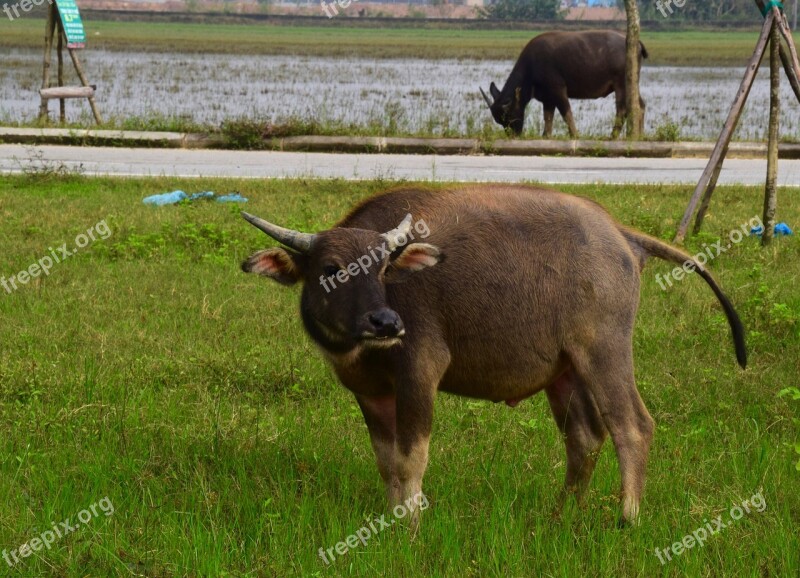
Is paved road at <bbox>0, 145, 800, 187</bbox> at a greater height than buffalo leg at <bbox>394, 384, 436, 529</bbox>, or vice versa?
buffalo leg at <bbox>394, 384, 436, 529</bbox>

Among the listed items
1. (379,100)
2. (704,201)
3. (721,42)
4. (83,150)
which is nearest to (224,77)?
(379,100)

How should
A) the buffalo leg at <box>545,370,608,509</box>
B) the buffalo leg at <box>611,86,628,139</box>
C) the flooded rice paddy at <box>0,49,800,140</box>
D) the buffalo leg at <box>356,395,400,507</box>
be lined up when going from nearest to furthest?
the buffalo leg at <box>356,395,400,507</box>
the buffalo leg at <box>545,370,608,509</box>
the buffalo leg at <box>611,86,628,139</box>
the flooded rice paddy at <box>0,49,800,140</box>

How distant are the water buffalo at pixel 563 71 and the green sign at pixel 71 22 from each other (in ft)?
22.9

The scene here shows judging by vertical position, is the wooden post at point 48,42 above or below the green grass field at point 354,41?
above

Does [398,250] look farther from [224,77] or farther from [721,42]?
[721,42]

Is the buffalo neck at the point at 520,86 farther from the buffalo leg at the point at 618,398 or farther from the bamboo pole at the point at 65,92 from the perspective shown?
the buffalo leg at the point at 618,398

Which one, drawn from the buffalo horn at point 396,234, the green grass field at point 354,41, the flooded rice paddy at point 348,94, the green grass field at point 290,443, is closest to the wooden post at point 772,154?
the green grass field at point 290,443

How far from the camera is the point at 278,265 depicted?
16.2 ft

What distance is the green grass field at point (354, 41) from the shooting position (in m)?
49.9

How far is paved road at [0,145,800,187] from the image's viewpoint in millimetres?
13797

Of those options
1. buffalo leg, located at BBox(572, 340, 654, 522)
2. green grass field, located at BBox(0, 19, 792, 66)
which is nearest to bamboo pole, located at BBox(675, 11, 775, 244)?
buffalo leg, located at BBox(572, 340, 654, 522)

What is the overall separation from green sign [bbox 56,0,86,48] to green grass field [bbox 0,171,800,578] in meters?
8.88

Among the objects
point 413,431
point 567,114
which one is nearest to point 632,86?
point 567,114

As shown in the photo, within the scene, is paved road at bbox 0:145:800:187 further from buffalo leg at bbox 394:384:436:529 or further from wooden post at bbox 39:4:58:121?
buffalo leg at bbox 394:384:436:529
